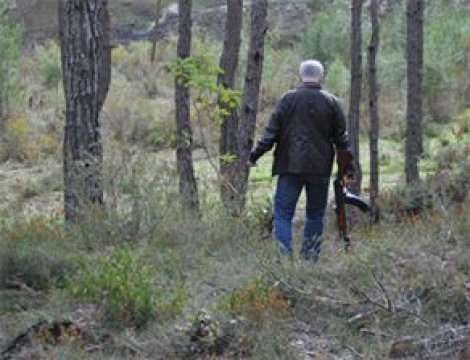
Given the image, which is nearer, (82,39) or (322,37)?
(82,39)

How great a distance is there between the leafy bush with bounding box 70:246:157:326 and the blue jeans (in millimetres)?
1859

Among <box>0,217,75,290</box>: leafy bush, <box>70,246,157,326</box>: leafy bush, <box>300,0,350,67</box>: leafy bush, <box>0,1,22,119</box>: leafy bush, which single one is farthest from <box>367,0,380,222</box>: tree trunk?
<box>300,0,350,67</box>: leafy bush

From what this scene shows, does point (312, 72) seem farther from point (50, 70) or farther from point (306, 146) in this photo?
point (50, 70)

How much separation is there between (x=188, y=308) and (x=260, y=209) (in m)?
3.02

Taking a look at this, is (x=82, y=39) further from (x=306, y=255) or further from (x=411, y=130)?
(x=411, y=130)

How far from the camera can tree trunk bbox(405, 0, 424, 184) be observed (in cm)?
1695

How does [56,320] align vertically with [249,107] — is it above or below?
below

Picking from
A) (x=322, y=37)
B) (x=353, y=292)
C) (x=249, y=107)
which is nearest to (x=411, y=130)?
(x=249, y=107)

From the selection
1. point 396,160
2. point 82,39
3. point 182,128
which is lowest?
point 396,160

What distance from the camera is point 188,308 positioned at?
21.7 feet

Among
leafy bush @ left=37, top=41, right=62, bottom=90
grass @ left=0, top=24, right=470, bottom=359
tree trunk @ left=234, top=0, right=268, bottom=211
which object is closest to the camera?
grass @ left=0, top=24, right=470, bottom=359

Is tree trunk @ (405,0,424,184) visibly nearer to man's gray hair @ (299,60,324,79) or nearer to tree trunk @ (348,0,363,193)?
tree trunk @ (348,0,363,193)

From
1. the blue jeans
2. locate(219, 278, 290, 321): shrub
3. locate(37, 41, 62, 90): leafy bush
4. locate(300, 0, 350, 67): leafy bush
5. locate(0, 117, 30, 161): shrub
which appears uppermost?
locate(300, 0, 350, 67): leafy bush

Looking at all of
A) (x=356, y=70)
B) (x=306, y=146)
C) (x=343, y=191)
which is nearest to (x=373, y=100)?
(x=356, y=70)
